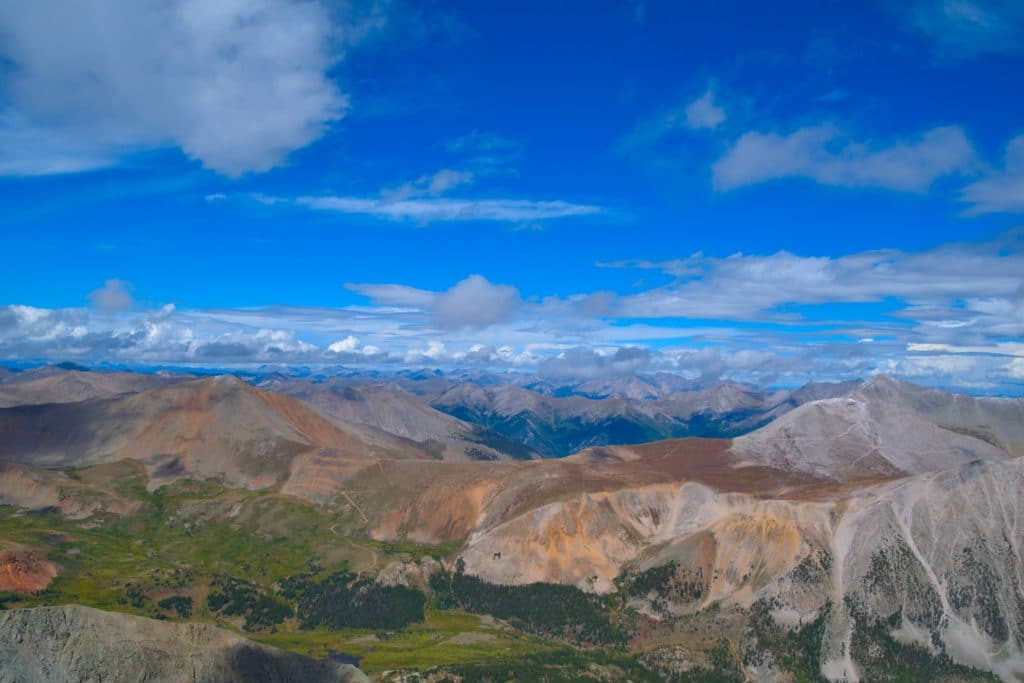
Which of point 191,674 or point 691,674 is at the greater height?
point 191,674

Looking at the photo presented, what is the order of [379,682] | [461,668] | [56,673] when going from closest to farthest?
[56,673] → [379,682] → [461,668]

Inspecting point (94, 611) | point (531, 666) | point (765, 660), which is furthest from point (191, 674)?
point (765, 660)

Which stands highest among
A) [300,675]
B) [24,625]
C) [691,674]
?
[24,625]

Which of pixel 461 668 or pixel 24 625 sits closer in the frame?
pixel 24 625

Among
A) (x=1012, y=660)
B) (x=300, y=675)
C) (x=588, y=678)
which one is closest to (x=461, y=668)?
(x=588, y=678)

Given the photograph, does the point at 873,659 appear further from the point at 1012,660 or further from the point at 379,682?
the point at 379,682

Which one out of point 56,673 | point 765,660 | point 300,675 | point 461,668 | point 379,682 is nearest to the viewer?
point 56,673

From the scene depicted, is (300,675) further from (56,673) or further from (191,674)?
(56,673)
